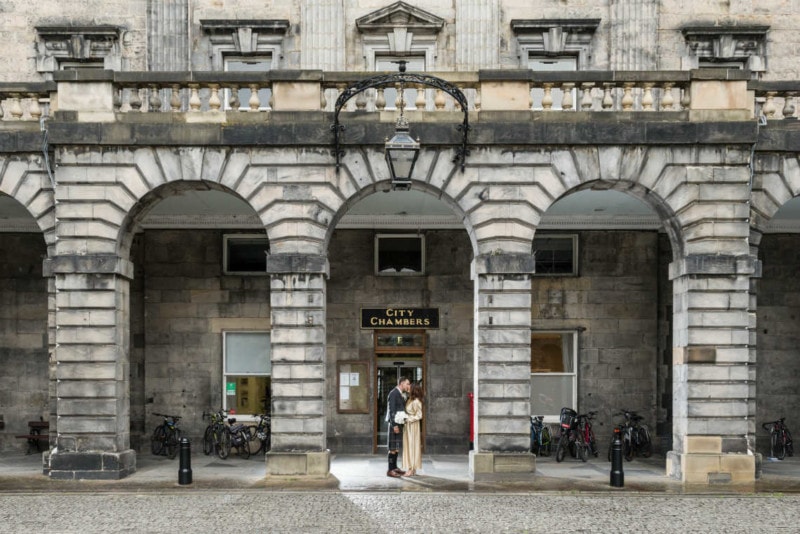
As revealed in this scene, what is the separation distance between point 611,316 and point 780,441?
15.0 feet

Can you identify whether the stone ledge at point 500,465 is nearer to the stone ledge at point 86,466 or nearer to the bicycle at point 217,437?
the bicycle at point 217,437

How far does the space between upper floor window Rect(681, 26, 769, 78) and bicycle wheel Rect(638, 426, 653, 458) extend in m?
8.54

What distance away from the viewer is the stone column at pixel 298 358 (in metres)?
14.2

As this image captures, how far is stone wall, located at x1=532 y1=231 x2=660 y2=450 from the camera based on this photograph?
1853cm

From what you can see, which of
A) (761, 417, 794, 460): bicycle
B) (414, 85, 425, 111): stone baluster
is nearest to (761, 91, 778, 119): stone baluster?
(414, 85, 425, 111): stone baluster

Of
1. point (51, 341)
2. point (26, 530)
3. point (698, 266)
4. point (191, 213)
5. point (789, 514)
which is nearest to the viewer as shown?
point (26, 530)

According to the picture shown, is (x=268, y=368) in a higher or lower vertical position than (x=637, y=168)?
lower

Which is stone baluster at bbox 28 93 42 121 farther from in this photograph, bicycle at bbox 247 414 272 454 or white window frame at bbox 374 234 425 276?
bicycle at bbox 247 414 272 454

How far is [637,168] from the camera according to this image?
47.0ft

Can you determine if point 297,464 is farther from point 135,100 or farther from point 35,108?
point 35,108

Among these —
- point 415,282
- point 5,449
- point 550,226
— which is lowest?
point 5,449

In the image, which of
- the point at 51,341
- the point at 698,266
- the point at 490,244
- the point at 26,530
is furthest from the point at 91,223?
the point at 698,266

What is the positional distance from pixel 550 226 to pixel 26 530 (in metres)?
12.3

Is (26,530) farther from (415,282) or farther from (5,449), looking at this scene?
(415,282)
